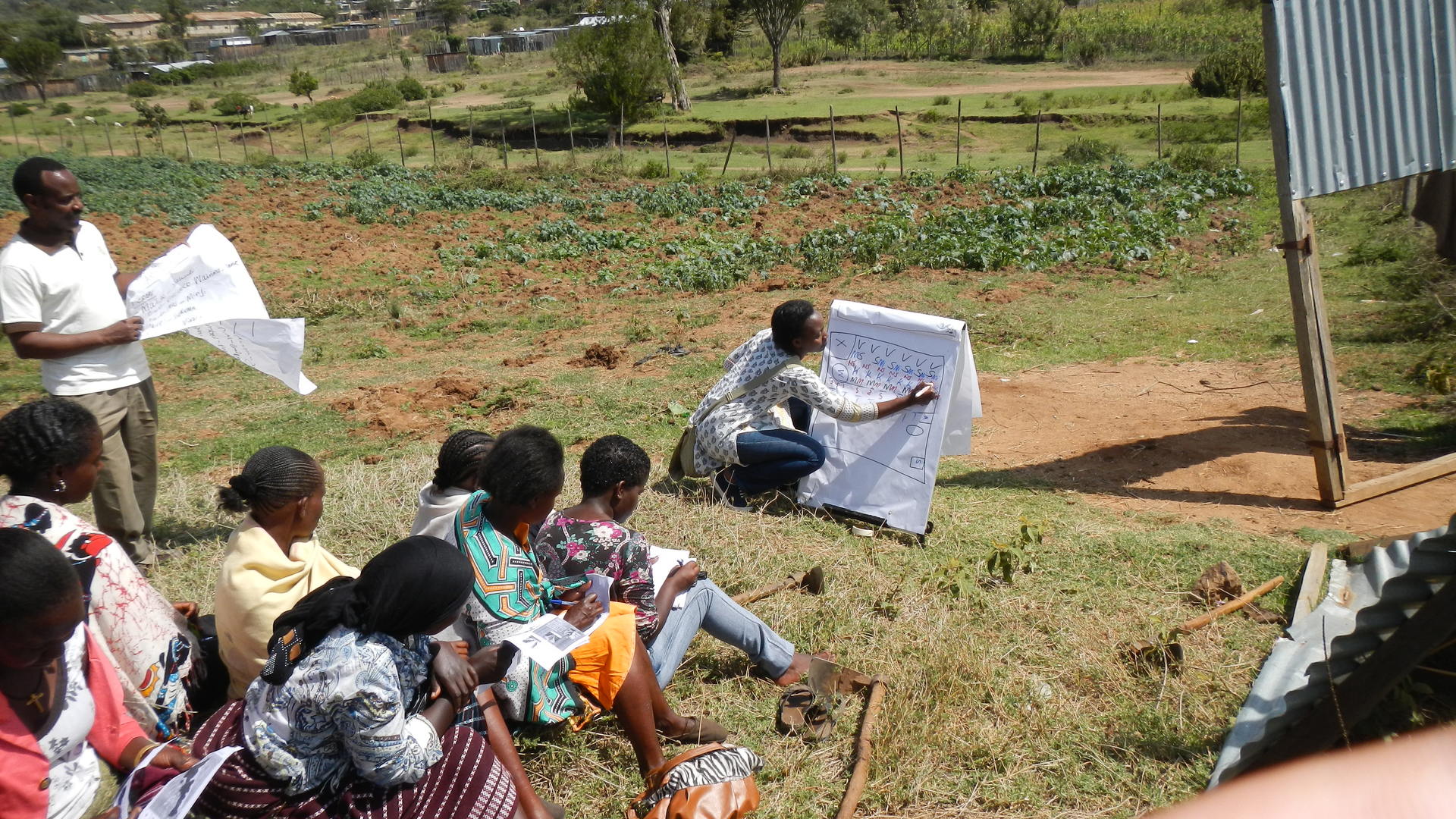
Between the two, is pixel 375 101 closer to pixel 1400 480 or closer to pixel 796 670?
pixel 1400 480

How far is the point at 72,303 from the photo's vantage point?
182 inches

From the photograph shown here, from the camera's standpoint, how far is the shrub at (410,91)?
147 feet

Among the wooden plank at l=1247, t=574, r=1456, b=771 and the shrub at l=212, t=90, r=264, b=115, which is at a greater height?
the shrub at l=212, t=90, r=264, b=115

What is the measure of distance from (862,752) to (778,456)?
2401 millimetres

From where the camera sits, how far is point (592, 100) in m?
34.7

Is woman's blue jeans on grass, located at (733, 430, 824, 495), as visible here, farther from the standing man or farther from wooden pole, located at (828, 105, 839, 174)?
wooden pole, located at (828, 105, 839, 174)

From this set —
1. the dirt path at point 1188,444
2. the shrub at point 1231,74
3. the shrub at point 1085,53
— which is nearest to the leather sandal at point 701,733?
the dirt path at point 1188,444

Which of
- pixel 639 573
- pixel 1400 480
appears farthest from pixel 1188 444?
pixel 639 573

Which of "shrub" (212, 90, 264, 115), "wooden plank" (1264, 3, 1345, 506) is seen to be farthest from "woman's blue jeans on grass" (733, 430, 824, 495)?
"shrub" (212, 90, 264, 115)

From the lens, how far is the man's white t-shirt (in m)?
4.45

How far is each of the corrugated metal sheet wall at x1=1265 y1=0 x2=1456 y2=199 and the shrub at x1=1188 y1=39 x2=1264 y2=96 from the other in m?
25.7

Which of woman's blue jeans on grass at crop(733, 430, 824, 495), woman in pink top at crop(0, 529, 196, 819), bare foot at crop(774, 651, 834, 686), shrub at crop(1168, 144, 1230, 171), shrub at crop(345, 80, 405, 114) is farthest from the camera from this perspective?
shrub at crop(345, 80, 405, 114)

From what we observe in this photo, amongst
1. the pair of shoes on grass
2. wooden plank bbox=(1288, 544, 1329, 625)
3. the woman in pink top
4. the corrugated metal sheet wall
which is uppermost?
the corrugated metal sheet wall

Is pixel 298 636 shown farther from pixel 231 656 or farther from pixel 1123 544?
pixel 1123 544
